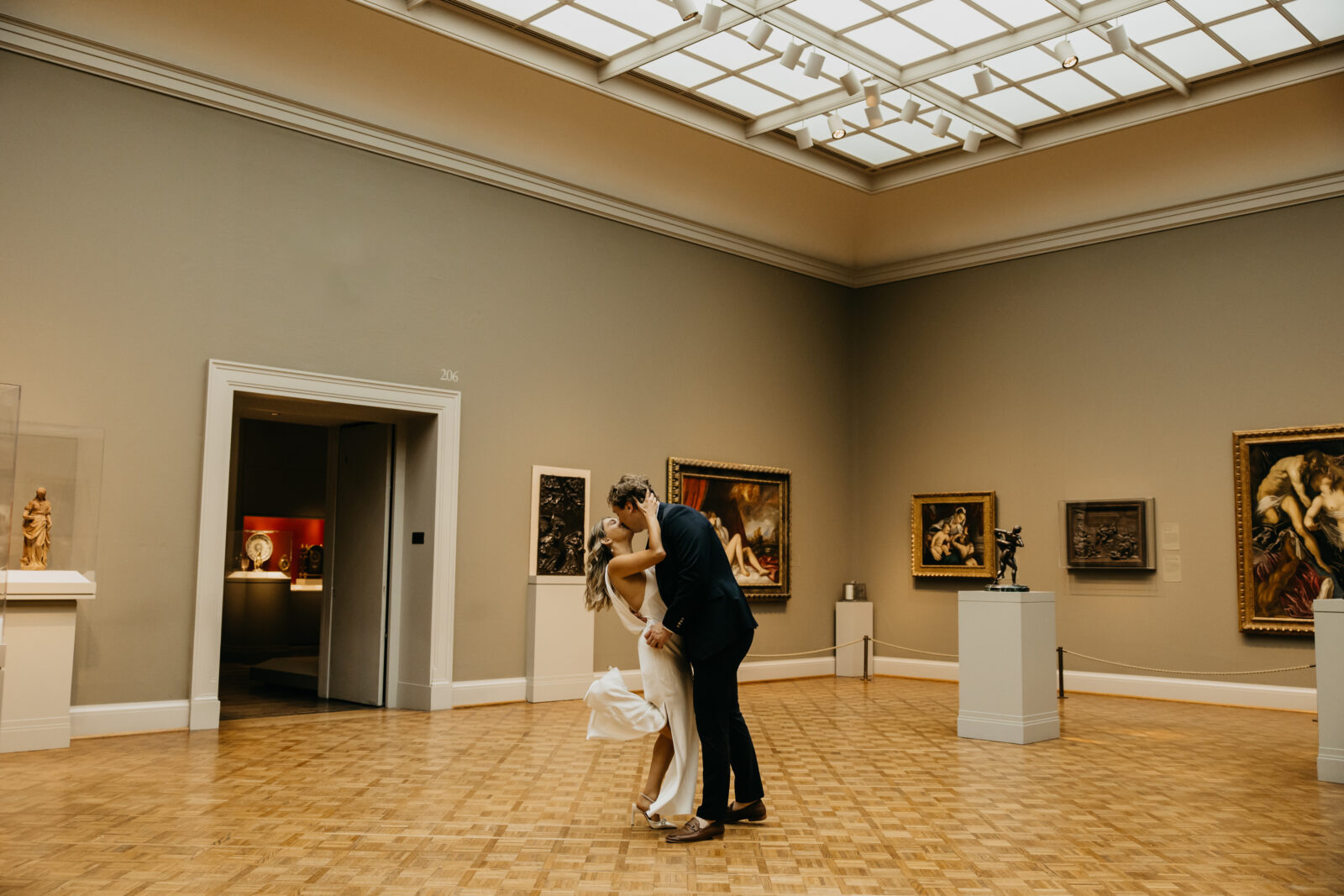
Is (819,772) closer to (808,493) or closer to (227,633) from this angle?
(808,493)

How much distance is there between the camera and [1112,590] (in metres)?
15.7

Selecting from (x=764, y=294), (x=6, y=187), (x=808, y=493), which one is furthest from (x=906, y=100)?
(x=6, y=187)

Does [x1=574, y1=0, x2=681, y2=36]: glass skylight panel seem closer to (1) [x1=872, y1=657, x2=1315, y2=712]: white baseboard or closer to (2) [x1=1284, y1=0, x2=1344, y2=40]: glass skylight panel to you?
(2) [x1=1284, y1=0, x2=1344, y2=40]: glass skylight panel

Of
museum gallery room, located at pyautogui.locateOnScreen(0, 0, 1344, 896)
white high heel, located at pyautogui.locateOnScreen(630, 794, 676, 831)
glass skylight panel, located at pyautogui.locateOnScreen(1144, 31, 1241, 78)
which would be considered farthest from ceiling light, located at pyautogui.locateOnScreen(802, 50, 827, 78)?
white high heel, located at pyautogui.locateOnScreen(630, 794, 676, 831)

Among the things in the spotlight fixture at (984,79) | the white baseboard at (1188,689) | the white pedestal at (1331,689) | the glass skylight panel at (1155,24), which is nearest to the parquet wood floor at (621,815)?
the white pedestal at (1331,689)

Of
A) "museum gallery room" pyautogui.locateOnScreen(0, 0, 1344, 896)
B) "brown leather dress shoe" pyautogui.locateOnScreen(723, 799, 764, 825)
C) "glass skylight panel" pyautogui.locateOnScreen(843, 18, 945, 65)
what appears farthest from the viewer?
"glass skylight panel" pyautogui.locateOnScreen(843, 18, 945, 65)

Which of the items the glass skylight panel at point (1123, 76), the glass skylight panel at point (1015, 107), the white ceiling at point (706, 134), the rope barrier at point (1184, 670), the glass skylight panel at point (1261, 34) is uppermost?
the glass skylight panel at point (1261, 34)

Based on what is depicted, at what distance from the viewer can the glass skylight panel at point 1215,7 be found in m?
12.0

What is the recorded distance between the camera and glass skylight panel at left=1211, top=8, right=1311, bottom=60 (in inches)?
485

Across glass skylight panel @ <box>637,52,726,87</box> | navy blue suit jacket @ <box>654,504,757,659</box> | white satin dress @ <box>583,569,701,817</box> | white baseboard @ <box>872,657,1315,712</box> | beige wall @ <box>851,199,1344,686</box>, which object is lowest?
white baseboard @ <box>872,657,1315,712</box>

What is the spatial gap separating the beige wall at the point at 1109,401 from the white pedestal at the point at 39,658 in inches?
493

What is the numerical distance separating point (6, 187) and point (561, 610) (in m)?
7.62

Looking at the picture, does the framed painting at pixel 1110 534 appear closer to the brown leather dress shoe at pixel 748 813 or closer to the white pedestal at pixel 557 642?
the white pedestal at pixel 557 642

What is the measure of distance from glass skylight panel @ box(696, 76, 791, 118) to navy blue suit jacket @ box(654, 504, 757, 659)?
8.99 meters
